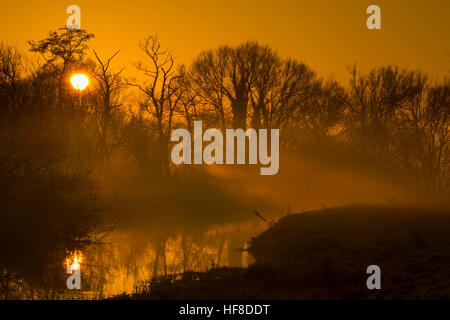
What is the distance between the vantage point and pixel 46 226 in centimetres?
2214

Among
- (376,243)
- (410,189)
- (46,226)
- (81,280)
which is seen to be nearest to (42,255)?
(46,226)

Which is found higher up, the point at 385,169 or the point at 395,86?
the point at 395,86

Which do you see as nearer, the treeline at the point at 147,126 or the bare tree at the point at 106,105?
the treeline at the point at 147,126

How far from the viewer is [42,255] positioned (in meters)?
22.0

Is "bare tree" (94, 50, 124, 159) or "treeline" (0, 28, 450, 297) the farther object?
"bare tree" (94, 50, 124, 159)

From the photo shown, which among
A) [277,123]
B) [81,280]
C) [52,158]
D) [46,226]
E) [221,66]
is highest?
[221,66]

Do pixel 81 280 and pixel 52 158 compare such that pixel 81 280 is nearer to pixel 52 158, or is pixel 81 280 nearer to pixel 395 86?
pixel 52 158

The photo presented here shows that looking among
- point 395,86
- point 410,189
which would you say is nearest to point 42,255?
point 410,189
